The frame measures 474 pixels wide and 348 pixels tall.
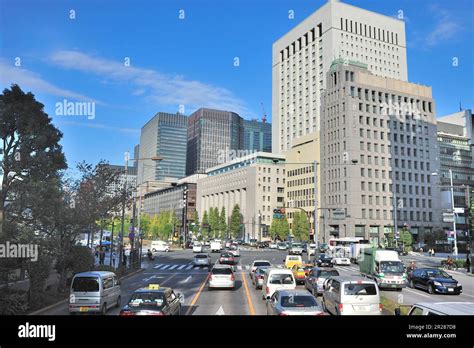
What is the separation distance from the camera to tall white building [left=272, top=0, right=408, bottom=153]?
143 m

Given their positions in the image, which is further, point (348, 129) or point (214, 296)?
point (348, 129)

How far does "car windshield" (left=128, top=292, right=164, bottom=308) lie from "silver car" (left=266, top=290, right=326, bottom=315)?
3.88m

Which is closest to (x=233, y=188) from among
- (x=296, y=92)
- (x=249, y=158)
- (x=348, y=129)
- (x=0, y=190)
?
(x=249, y=158)

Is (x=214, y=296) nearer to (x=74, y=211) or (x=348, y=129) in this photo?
(x=74, y=211)

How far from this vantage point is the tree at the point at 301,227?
116 meters

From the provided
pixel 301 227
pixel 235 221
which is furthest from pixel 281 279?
pixel 235 221

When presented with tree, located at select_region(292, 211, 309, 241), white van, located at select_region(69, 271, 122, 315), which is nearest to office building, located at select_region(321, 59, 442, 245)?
tree, located at select_region(292, 211, 309, 241)

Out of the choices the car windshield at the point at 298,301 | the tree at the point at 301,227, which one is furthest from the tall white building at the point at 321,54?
the car windshield at the point at 298,301

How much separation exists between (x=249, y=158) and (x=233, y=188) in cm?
1576

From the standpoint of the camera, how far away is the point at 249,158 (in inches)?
6171

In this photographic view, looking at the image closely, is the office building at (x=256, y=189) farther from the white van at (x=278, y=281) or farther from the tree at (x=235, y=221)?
the white van at (x=278, y=281)

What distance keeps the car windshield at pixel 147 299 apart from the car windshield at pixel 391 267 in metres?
18.9

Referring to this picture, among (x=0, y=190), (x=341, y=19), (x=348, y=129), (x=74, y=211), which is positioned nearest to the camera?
(x=74, y=211)

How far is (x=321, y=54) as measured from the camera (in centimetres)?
14750
